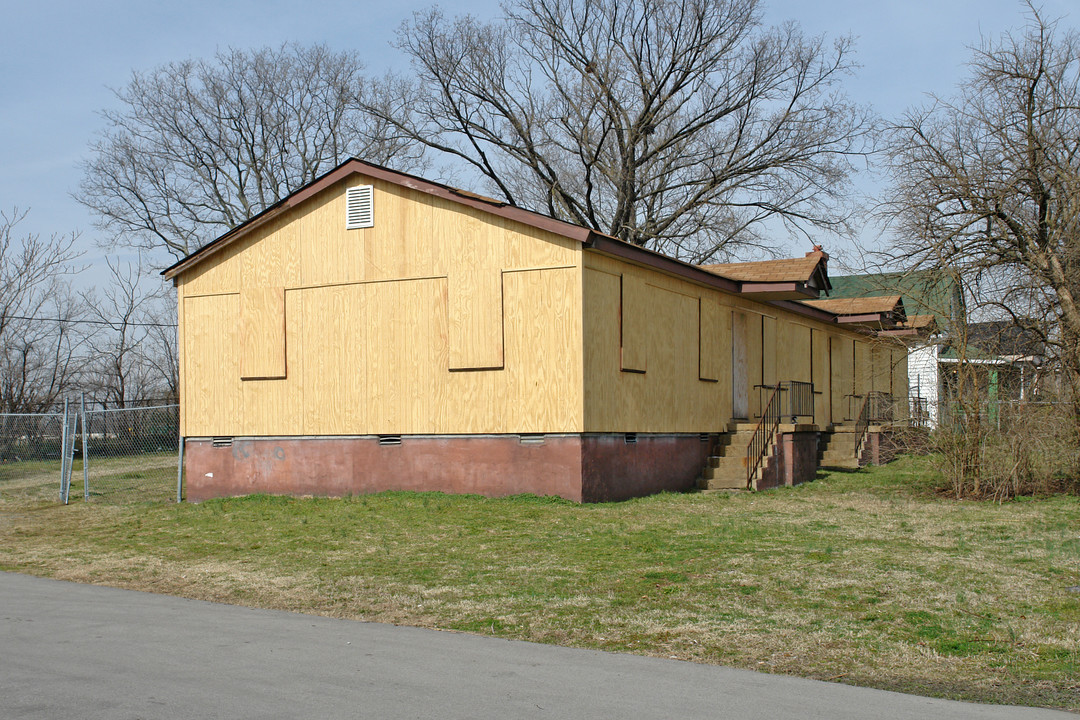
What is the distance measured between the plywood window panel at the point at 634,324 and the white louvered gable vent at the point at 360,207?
4.66 meters

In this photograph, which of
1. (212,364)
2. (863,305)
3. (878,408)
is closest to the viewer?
(212,364)

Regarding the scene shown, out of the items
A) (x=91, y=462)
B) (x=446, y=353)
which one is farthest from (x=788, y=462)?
(x=91, y=462)

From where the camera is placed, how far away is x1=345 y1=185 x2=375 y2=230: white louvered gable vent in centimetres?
1900

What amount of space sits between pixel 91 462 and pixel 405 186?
43.6 ft

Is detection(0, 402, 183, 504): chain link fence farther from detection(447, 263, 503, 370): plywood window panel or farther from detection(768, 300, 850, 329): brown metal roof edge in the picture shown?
detection(768, 300, 850, 329): brown metal roof edge

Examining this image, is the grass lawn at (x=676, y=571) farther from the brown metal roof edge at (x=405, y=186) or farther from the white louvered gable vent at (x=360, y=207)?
the white louvered gable vent at (x=360, y=207)

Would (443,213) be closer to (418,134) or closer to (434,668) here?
(434,668)

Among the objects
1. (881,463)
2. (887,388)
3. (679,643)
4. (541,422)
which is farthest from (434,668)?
(887,388)

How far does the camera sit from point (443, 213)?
18.3 meters

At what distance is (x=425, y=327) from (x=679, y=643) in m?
11.4

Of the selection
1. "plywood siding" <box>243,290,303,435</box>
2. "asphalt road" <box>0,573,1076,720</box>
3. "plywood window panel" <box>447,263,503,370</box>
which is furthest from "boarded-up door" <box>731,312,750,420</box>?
"asphalt road" <box>0,573,1076,720</box>

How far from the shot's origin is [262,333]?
788 inches

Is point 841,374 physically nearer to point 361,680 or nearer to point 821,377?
point 821,377

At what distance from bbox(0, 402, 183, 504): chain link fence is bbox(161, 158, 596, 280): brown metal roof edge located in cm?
357
